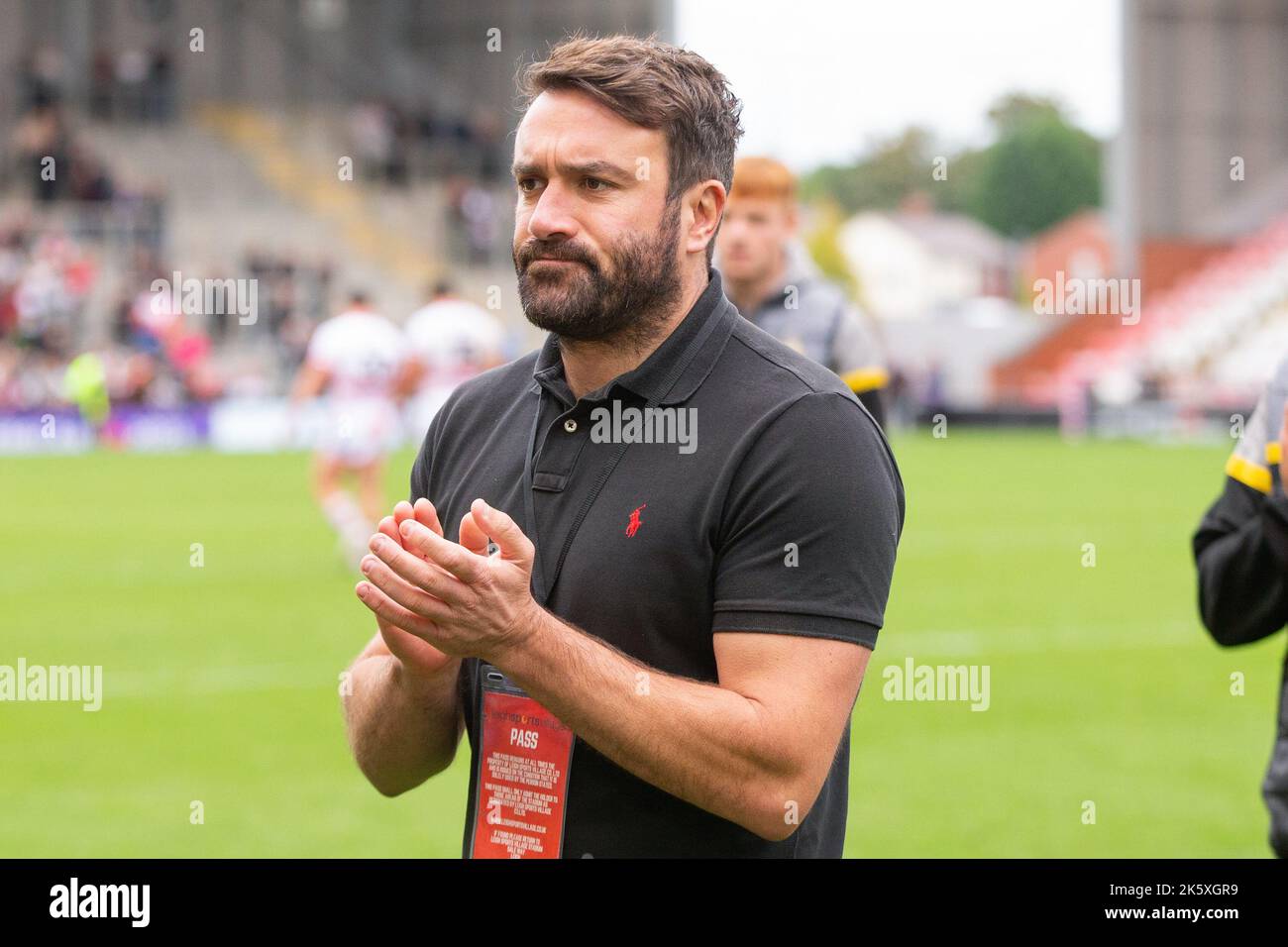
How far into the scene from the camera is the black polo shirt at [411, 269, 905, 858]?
102 inches

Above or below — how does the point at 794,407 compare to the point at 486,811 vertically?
above

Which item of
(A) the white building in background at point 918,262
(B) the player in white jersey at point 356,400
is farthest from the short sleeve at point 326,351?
(A) the white building in background at point 918,262

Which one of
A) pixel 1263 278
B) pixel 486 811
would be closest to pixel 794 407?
pixel 486 811

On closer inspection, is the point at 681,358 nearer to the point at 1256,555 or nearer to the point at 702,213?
the point at 702,213

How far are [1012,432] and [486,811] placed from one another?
39.9 meters

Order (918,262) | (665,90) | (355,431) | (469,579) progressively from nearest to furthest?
(469,579) → (665,90) → (355,431) → (918,262)

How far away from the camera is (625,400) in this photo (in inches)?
110

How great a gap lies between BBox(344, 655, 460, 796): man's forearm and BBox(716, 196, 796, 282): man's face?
12.3 feet

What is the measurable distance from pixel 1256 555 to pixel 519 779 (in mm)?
1536

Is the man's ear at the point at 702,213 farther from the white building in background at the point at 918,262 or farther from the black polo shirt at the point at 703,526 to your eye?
the white building in background at the point at 918,262

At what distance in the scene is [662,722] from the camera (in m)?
2.50

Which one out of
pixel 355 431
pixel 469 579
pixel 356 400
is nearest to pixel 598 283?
pixel 469 579

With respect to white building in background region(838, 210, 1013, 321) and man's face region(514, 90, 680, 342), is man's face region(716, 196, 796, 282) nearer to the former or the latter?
man's face region(514, 90, 680, 342)
